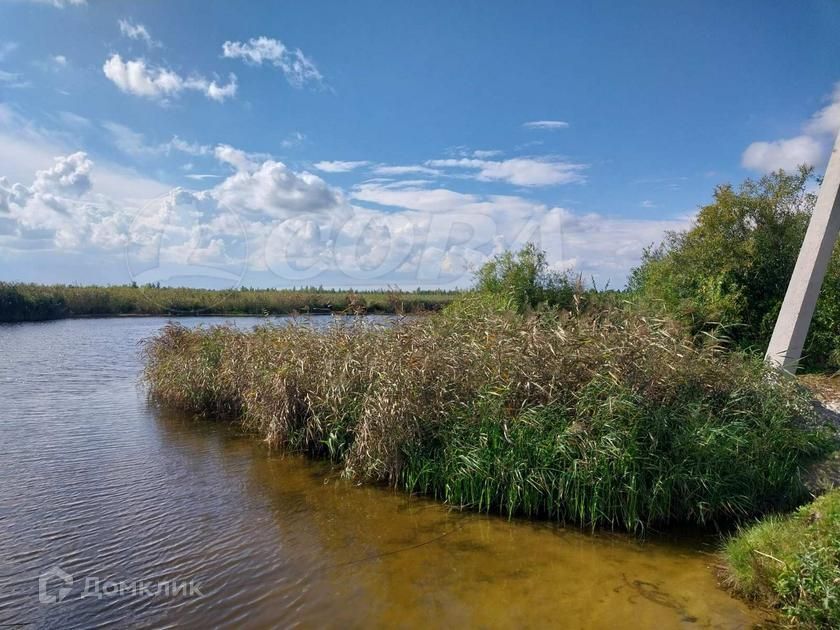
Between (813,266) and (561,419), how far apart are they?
5.95 m

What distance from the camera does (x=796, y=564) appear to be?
4.24 metres

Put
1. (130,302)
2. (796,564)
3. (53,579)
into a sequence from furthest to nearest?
(130,302), (53,579), (796,564)

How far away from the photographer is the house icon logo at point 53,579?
193 inches

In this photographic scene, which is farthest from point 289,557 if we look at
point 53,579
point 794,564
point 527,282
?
point 527,282

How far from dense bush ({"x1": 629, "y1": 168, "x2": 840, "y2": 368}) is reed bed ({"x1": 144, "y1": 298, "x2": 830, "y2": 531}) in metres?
3.14

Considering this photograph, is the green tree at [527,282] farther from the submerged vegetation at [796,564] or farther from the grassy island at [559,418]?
the submerged vegetation at [796,564]

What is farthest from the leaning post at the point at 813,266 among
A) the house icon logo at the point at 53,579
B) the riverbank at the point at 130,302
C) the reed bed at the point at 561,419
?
the riverbank at the point at 130,302

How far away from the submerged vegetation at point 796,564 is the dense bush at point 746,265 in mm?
6390

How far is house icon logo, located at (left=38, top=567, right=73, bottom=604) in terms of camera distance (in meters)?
4.91

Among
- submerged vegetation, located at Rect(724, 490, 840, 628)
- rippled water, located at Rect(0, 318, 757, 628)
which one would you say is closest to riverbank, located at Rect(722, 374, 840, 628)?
submerged vegetation, located at Rect(724, 490, 840, 628)

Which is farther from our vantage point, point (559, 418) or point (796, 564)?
point (559, 418)

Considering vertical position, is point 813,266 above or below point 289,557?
above

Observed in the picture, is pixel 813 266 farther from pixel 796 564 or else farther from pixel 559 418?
pixel 796 564

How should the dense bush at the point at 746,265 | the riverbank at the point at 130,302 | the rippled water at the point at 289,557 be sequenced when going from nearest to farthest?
the rippled water at the point at 289,557 → the dense bush at the point at 746,265 → the riverbank at the point at 130,302
